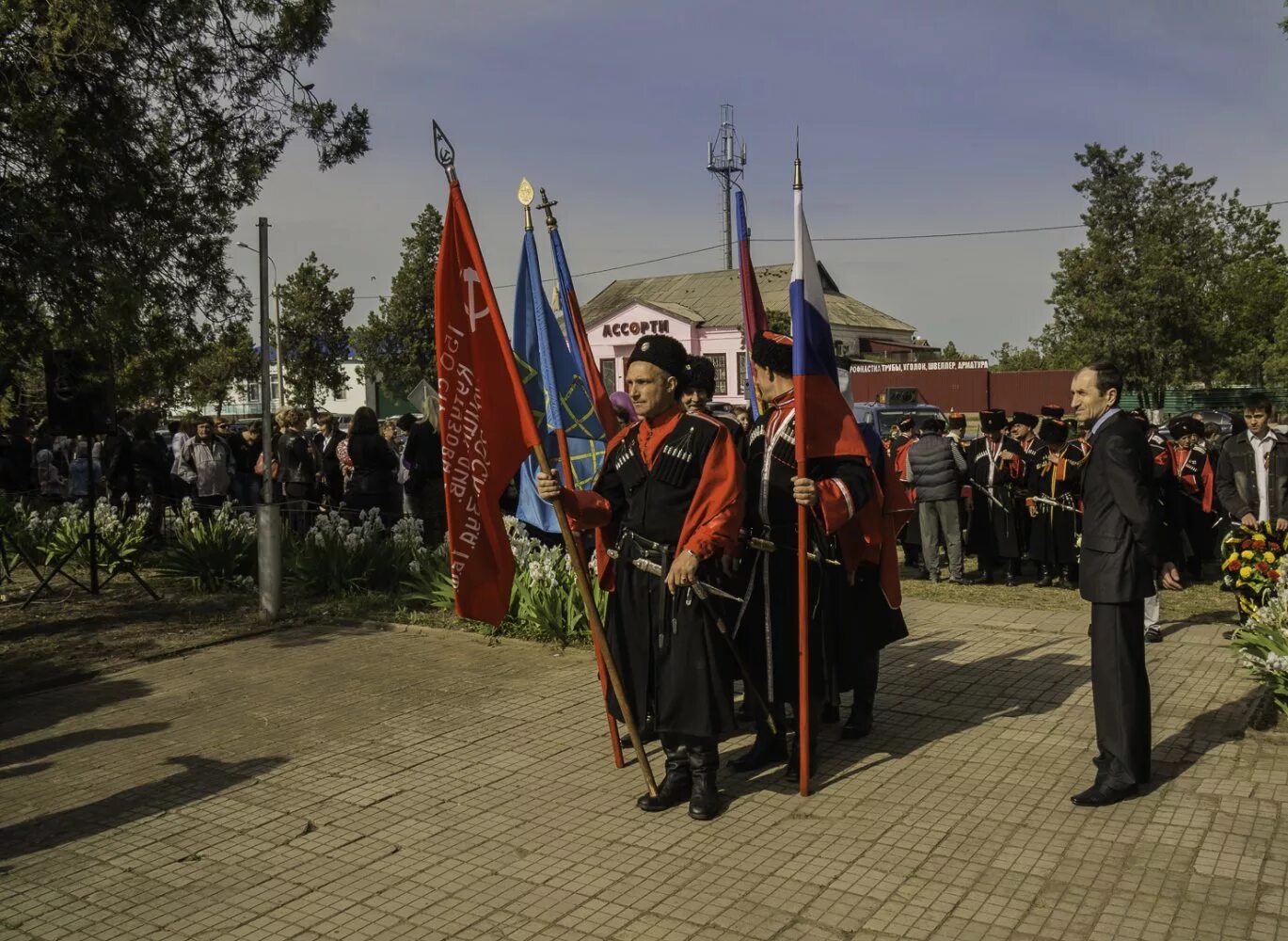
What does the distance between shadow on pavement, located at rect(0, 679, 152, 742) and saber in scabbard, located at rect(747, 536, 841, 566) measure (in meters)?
4.49

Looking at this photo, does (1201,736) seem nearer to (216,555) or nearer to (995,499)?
(995,499)

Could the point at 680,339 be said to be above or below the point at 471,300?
above

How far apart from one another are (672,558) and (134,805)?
283 cm

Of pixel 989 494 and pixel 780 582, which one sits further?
pixel 989 494

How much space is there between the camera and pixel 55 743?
6840 mm

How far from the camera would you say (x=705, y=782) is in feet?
17.6

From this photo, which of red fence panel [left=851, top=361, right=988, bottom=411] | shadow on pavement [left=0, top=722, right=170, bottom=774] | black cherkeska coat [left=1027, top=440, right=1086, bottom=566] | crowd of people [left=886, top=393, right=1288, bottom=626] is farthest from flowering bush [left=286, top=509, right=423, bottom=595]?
red fence panel [left=851, top=361, right=988, bottom=411]

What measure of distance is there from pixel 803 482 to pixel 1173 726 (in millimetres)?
2764

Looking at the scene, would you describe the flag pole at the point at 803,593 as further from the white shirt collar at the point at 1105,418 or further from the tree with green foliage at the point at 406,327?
the tree with green foliage at the point at 406,327

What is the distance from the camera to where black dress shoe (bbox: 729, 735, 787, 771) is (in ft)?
19.7

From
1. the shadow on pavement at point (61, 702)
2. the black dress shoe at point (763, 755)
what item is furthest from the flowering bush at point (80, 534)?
the black dress shoe at point (763, 755)

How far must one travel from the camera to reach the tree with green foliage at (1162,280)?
43000 mm

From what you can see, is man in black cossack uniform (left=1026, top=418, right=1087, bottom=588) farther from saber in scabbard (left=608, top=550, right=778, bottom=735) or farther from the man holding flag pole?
the man holding flag pole

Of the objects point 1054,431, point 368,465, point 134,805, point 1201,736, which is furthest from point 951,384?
point 134,805
